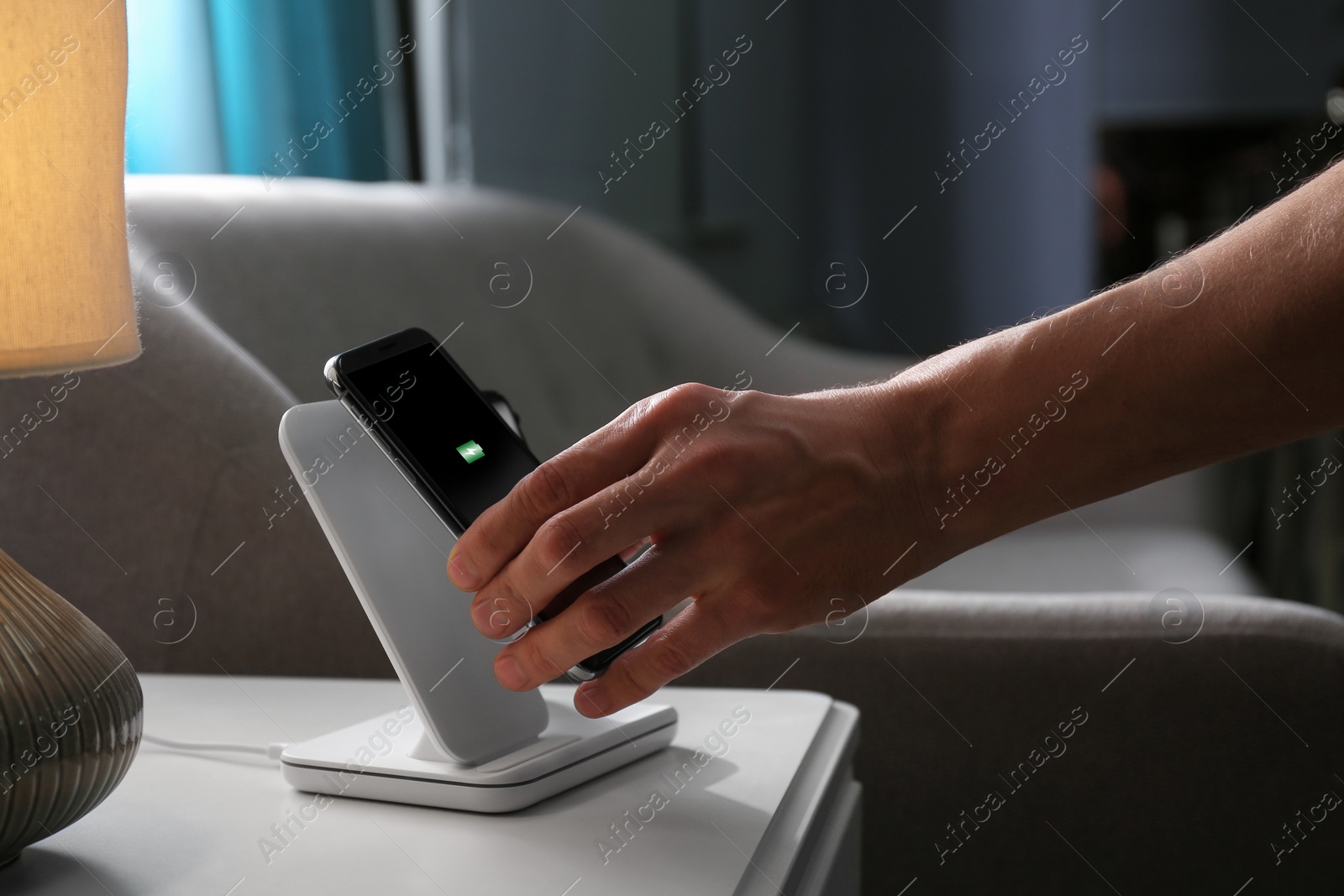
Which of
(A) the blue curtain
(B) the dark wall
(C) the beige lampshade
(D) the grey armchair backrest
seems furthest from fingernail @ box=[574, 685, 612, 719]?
(B) the dark wall

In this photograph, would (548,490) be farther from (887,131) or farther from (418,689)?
(887,131)

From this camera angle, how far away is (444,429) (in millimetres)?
540

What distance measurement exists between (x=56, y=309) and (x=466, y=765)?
0.89 ft

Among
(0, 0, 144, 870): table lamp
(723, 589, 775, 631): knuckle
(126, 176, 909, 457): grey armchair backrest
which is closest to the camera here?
(0, 0, 144, 870): table lamp

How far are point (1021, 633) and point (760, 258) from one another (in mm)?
2098

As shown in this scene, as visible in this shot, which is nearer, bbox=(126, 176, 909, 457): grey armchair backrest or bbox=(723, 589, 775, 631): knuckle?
bbox=(723, 589, 775, 631): knuckle

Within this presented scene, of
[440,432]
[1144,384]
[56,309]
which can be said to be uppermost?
[56,309]

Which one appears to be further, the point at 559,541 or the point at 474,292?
the point at 474,292

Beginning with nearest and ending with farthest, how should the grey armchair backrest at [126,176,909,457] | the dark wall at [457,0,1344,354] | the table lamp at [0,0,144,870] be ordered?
the table lamp at [0,0,144,870] < the grey armchair backrest at [126,176,909,457] < the dark wall at [457,0,1344,354]

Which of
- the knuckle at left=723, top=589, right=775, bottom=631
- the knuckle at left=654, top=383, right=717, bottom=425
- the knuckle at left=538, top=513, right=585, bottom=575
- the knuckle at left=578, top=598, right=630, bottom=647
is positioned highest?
the knuckle at left=654, top=383, right=717, bottom=425

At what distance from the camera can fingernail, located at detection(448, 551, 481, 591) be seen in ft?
1.65

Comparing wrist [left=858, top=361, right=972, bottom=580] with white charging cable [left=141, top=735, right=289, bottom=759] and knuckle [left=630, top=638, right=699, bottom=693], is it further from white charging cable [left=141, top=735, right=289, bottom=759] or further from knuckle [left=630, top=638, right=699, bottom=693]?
white charging cable [left=141, top=735, right=289, bottom=759]

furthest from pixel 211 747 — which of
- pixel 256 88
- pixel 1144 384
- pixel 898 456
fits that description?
pixel 256 88

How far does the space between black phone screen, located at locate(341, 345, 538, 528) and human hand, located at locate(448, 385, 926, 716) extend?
3 centimetres
